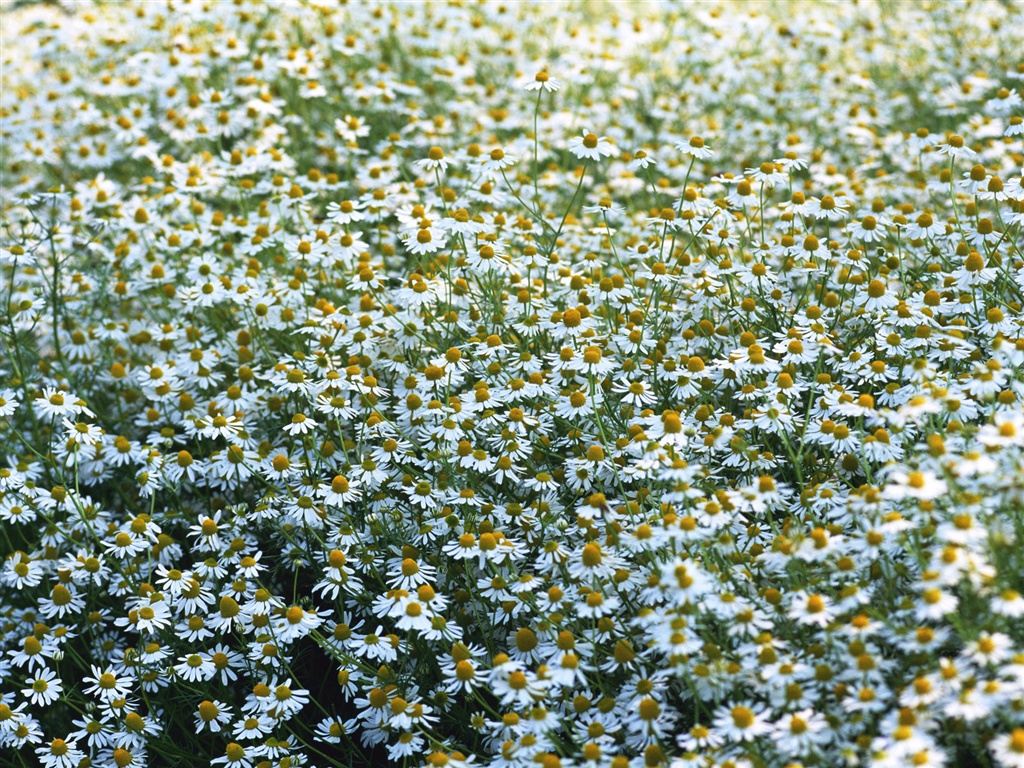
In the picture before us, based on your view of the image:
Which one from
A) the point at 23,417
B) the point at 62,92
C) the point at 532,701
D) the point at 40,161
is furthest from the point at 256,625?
the point at 62,92

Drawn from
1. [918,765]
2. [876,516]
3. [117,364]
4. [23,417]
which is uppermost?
[876,516]

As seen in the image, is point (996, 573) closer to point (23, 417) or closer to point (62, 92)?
point (23, 417)

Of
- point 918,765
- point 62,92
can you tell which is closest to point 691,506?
point 918,765

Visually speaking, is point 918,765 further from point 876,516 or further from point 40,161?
point 40,161

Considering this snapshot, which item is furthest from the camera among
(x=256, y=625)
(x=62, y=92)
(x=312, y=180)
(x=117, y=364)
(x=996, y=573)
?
(x=62, y=92)

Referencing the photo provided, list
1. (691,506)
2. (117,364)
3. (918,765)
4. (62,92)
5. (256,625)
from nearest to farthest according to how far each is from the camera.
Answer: (918,765) < (691,506) < (256,625) < (117,364) < (62,92)

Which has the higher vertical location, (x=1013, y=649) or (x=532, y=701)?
(x=1013, y=649)

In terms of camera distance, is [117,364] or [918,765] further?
[117,364]
